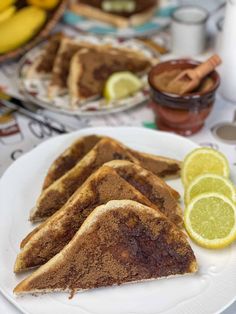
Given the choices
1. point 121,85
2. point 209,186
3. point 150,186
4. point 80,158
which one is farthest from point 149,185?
point 121,85

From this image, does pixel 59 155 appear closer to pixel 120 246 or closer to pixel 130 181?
pixel 130 181

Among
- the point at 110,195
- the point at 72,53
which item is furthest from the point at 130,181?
the point at 72,53

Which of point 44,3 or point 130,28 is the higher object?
point 44,3

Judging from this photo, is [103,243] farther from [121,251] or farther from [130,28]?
[130,28]

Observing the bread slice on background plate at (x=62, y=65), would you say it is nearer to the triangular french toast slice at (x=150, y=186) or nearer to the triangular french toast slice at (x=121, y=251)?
the triangular french toast slice at (x=150, y=186)

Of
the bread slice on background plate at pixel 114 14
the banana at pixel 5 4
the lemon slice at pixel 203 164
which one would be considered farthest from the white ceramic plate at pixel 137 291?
the bread slice on background plate at pixel 114 14
